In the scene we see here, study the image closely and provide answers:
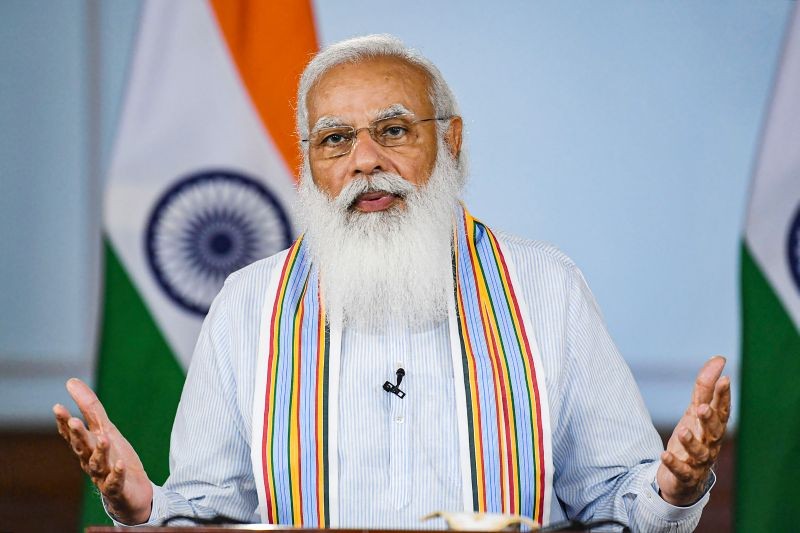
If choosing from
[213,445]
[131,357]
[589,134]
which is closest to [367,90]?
[213,445]

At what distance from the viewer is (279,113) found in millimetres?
3688

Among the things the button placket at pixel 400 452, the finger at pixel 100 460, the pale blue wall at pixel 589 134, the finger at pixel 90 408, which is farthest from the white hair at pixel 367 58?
the pale blue wall at pixel 589 134

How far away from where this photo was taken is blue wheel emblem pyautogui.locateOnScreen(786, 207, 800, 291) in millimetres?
3527

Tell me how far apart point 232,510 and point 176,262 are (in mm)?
1335

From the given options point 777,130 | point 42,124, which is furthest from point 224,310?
point 42,124

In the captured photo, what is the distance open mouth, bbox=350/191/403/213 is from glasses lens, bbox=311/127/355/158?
0.11 metres

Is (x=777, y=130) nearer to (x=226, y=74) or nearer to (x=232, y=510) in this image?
(x=226, y=74)

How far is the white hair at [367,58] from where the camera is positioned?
8.47 ft

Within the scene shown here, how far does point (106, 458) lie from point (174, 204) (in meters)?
1.74

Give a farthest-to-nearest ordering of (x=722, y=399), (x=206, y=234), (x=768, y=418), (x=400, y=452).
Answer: (x=206, y=234) → (x=768, y=418) → (x=400, y=452) → (x=722, y=399)

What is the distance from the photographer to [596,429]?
2422 mm

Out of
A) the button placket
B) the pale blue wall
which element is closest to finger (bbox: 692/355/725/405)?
the button placket

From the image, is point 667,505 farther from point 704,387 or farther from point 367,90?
point 367,90

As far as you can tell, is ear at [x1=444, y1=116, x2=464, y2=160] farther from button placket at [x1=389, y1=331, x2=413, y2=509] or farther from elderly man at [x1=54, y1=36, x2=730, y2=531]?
button placket at [x1=389, y1=331, x2=413, y2=509]
